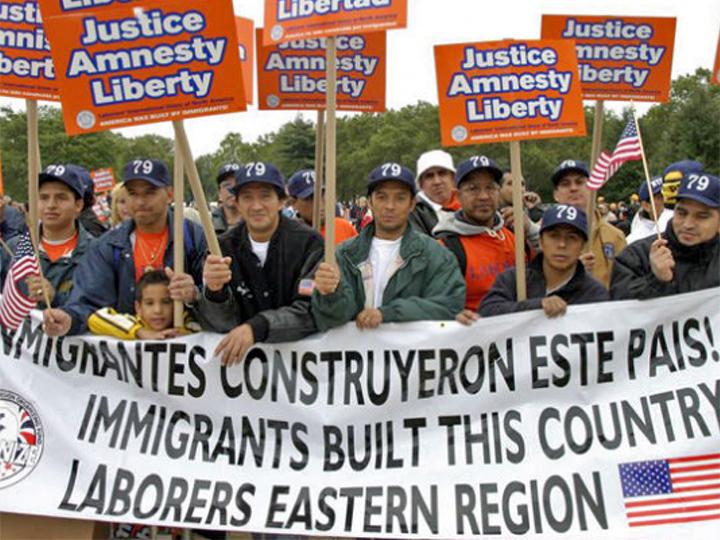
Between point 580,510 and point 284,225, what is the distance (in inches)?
90.3

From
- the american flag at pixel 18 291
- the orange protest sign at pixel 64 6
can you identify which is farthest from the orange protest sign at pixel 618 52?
the american flag at pixel 18 291

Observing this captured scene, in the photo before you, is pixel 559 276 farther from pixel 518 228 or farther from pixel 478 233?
pixel 478 233

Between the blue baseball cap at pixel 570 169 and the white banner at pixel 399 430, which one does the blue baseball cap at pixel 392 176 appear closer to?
the white banner at pixel 399 430

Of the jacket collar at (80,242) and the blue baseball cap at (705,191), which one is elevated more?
the blue baseball cap at (705,191)

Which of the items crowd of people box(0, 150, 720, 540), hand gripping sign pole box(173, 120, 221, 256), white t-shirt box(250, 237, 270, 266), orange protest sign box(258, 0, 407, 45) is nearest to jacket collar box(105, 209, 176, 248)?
crowd of people box(0, 150, 720, 540)

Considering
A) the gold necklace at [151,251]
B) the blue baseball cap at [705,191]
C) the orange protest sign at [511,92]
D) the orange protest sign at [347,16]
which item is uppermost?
the orange protest sign at [347,16]

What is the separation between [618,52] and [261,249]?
9.66ft

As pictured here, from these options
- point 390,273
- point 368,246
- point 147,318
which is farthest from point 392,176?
point 147,318

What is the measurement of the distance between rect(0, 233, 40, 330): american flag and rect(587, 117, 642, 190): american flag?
3.37m

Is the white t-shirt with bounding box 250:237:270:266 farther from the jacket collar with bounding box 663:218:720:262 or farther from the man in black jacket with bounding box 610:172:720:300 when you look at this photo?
the jacket collar with bounding box 663:218:720:262

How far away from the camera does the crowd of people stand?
4.54 meters

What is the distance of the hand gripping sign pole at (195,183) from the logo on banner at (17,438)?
1.53 m

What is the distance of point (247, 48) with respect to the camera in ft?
22.6

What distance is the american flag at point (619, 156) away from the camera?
16.0 ft
